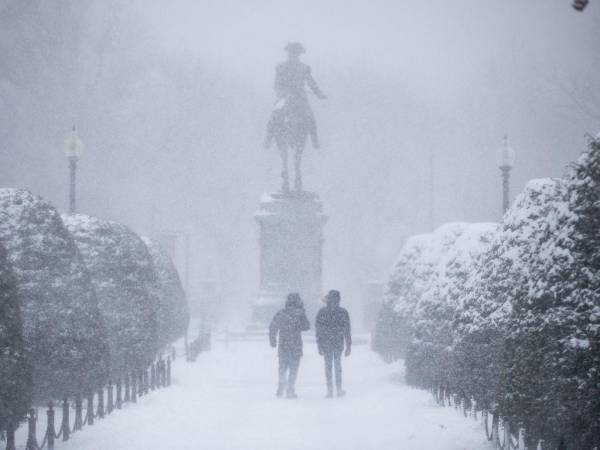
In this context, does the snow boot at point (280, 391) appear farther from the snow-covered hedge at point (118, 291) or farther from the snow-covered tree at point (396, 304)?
the snow-covered tree at point (396, 304)

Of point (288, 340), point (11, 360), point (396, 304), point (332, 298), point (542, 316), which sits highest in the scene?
point (542, 316)

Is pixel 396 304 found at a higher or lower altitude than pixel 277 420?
higher

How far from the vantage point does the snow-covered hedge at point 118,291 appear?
12.3 meters

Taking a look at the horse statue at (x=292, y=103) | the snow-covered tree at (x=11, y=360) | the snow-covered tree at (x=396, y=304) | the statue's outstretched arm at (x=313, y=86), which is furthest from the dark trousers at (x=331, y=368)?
the statue's outstretched arm at (x=313, y=86)

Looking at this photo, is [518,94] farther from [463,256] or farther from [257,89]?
[463,256]

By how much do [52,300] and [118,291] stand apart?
9.89ft

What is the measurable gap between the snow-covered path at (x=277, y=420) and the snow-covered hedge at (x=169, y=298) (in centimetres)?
487

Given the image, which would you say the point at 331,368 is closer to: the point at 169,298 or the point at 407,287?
the point at 407,287

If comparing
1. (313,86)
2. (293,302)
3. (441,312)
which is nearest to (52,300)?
(293,302)

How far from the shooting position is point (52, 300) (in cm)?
963

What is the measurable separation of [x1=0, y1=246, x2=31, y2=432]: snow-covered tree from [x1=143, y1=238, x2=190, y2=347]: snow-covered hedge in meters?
11.0

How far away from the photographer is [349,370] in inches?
659

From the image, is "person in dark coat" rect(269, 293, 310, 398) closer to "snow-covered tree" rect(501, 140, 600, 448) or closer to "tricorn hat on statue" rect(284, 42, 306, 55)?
"snow-covered tree" rect(501, 140, 600, 448)

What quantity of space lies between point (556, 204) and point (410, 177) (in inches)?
2002
